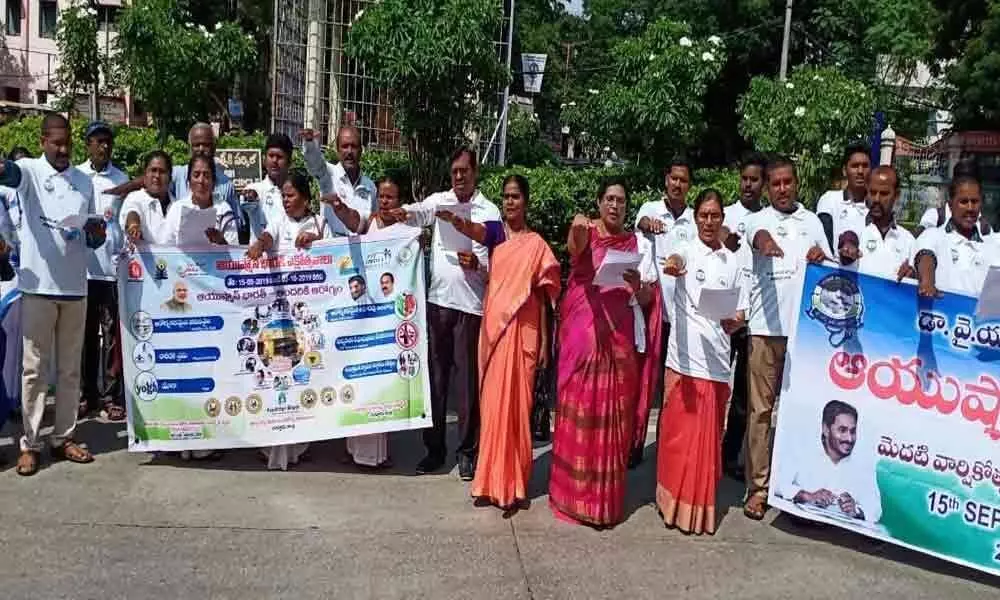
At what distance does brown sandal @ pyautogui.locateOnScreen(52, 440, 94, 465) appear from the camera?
5387 millimetres

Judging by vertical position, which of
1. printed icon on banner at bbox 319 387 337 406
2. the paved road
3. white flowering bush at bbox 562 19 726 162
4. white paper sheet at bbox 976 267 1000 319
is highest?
white flowering bush at bbox 562 19 726 162

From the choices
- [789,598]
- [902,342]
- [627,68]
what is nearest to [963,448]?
[902,342]

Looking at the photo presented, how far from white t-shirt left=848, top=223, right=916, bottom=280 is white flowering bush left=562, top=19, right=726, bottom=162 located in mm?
4826

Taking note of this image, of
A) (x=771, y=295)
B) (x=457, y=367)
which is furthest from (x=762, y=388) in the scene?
(x=457, y=367)

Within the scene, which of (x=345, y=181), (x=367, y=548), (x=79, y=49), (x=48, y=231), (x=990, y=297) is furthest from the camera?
(x=79, y=49)

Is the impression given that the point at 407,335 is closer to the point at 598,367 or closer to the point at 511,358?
the point at 511,358

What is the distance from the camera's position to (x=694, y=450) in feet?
15.8

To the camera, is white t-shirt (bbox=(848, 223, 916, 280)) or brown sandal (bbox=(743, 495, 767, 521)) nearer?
white t-shirt (bbox=(848, 223, 916, 280))

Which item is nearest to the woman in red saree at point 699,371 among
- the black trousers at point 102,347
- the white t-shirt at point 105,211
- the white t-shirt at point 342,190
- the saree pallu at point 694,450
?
Answer: the saree pallu at point 694,450

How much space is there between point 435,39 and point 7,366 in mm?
4121

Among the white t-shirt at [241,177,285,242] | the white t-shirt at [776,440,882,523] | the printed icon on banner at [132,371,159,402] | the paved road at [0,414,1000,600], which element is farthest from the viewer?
the white t-shirt at [241,177,285,242]

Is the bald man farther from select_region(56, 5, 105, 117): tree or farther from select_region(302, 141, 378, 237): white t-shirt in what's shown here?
select_region(56, 5, 105, 117): tree

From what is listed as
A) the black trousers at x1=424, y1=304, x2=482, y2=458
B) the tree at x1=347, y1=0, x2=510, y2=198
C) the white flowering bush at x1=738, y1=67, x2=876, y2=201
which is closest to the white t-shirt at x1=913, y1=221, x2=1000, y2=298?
the black trousers at x1=424, y1=304, x2=482, y2=458

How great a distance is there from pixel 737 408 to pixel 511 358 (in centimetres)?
175
